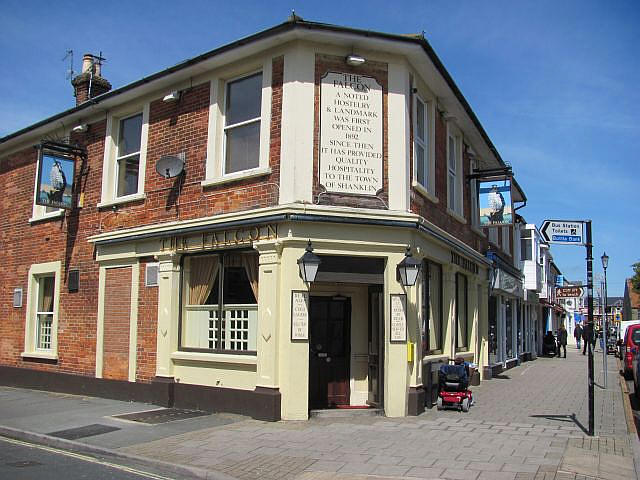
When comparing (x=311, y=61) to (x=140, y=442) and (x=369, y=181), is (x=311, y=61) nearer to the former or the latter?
(x=369, y=181)

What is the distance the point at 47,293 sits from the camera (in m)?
16.1

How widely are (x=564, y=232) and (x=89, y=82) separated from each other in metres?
12.8

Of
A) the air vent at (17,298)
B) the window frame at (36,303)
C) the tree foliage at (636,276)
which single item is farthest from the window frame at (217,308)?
the tree foliage at (636,276)

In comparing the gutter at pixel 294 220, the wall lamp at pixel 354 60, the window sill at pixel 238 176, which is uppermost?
the wall lamp at pixel 354 60

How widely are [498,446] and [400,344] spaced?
8.80ft

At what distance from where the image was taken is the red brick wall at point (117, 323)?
43.3ft

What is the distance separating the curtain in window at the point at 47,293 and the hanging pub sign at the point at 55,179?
2.34m

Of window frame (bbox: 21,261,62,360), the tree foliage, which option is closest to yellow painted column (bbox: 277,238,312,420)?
window frame (bbox: 21,261,62,360)

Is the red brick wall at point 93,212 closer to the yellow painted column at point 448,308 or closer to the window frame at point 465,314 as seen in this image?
the yellow painted column at point 448,308

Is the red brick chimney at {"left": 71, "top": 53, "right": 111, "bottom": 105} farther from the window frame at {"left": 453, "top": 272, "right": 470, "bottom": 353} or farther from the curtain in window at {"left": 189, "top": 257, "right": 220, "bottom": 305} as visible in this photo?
the window frame at {"left": 453, "top": 272, "right": 470, "bottom": 353}

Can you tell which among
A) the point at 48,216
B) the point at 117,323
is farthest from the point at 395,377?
the point at 48,216

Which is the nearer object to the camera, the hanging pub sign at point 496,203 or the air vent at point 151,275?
the air vent at point 151,275

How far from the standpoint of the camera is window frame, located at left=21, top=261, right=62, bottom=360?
15195 millimetres

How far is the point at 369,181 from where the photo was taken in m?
11.1
